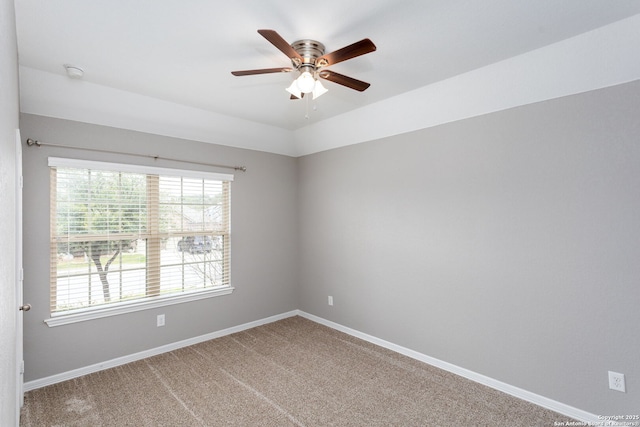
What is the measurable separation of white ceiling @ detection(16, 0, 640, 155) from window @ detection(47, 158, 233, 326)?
1.89 ft

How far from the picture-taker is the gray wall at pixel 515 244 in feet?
7.43

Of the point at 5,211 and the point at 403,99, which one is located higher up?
the point at 403,99

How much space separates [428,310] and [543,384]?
105 centimetres

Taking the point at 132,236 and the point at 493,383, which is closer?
the point at 493,383

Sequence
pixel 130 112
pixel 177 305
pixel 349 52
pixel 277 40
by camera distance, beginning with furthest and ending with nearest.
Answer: pixel 177 305 < pixel 130 112 < pixel 349 52 < pixel 277 40

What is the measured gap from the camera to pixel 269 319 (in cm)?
449

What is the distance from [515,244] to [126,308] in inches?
146

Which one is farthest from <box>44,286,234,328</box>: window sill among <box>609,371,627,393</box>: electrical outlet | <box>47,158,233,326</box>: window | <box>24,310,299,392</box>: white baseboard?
<box>609,371,627,393</box>: electrical outlet

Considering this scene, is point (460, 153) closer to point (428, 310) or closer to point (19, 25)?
point (428, 310)

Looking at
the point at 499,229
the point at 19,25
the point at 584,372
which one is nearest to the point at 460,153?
the point at 499,229

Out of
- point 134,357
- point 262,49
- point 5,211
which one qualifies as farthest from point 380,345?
point 5,211

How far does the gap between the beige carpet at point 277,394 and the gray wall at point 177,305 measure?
0.90 feet

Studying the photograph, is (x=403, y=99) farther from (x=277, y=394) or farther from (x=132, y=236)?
(x=132, y=236)

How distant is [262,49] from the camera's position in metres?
2.44
